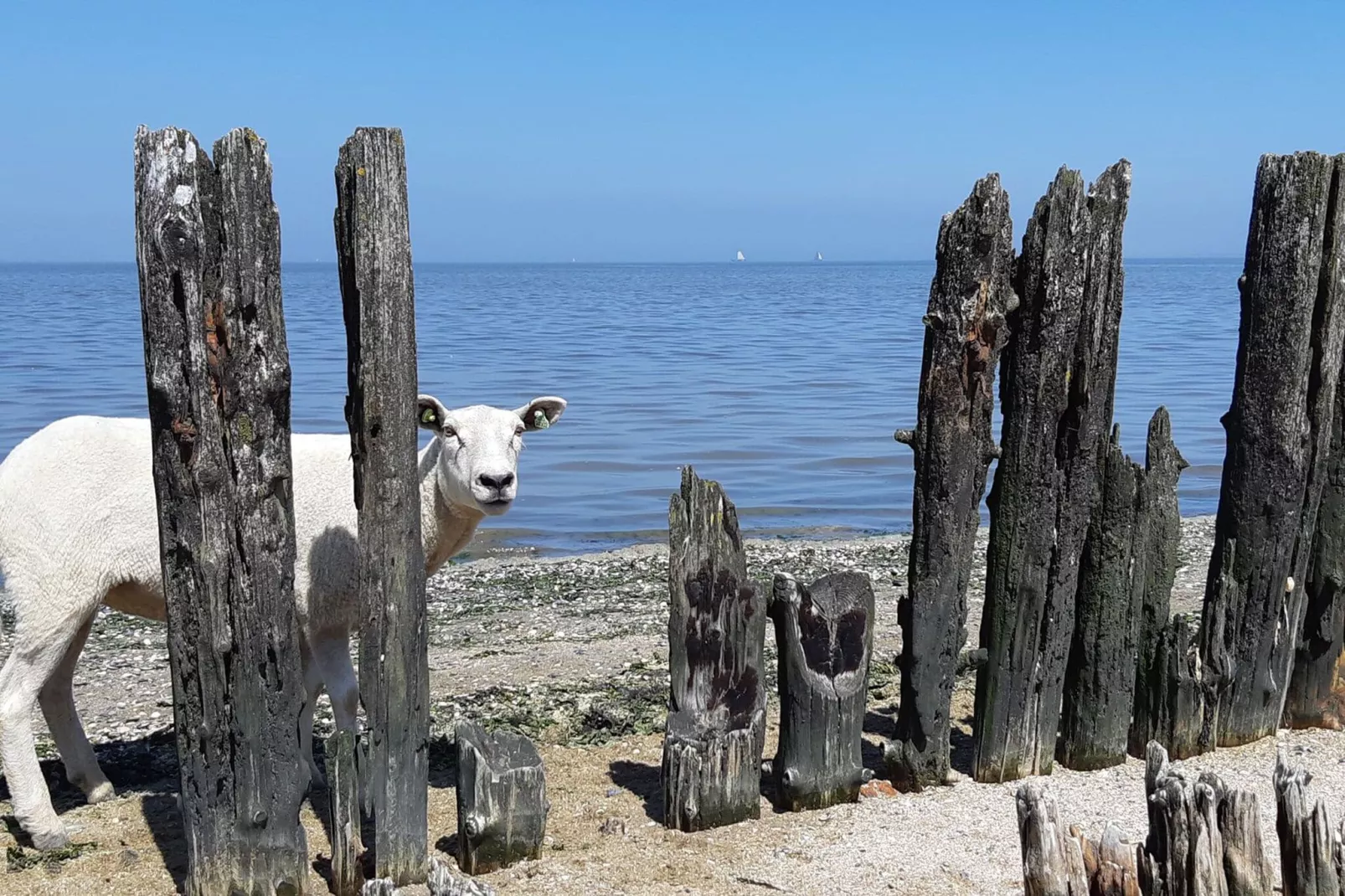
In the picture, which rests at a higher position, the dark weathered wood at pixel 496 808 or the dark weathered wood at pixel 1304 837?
the dark weathered wood at pixel 1304 837

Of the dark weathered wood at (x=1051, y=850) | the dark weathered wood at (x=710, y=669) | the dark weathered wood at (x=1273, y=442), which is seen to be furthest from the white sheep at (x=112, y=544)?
the dark weathered wood at (x=1273, y=442)

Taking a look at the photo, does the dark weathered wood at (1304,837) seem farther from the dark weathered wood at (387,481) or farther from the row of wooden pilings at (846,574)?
the dark weathered wood at (387,481)

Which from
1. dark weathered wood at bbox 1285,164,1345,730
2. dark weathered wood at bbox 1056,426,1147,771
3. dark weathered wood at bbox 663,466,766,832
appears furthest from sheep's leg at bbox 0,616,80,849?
dark weathered wood at bbox 1285,164,1345,730

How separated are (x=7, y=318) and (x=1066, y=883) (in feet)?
205

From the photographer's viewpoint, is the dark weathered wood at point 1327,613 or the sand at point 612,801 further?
the dark weathered wood at point 1327,613

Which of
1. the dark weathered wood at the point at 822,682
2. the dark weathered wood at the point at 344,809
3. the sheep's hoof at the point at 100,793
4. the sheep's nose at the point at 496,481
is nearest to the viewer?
the dark weathered wood at the point at 344,809

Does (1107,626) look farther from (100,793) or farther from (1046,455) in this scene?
(100,793)

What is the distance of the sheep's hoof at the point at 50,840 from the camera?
6.75 metres

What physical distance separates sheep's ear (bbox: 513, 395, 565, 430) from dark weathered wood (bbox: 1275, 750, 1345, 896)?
4.34 meters

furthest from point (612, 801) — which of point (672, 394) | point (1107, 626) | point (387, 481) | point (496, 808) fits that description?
point (672, 394)

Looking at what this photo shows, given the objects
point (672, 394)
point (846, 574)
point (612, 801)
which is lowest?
point (672, 394)

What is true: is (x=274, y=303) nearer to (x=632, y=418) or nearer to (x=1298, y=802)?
(x=1298, y=802)

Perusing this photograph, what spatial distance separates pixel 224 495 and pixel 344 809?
5.02 ft

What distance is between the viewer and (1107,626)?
6.85m
